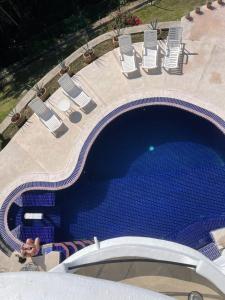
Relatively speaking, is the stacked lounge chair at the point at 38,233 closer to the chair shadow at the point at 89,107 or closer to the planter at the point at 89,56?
the chair shadow at the point at 89,107

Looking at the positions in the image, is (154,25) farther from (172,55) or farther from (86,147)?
(86,147)

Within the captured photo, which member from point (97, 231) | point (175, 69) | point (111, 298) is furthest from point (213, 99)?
point (111, 298)

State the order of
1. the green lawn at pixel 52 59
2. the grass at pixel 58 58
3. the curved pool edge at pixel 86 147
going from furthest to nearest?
the green lawn at pixel 52 59 → the grass at pixel 58 58 → the curved pool edge at pixel 86 147

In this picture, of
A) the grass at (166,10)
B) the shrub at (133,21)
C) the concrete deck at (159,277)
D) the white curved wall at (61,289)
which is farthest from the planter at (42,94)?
the white curved wall at (61,289)

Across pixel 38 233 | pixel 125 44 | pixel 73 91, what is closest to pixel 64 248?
pixel 38 233

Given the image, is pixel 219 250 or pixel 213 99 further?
pixel 213 99

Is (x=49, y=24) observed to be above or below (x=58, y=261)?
above

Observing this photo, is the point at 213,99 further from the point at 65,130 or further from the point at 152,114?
the point at 65,130
